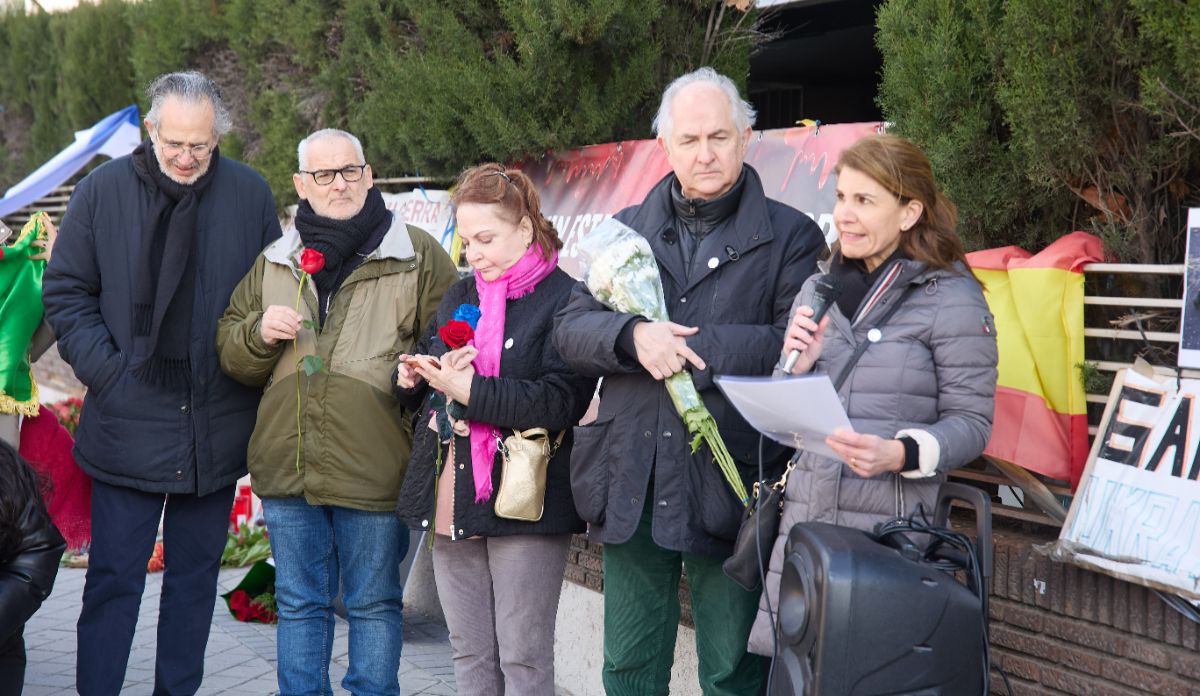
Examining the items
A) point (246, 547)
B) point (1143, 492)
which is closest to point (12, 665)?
point (1143, 492)

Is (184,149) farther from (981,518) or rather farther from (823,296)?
(981,518)

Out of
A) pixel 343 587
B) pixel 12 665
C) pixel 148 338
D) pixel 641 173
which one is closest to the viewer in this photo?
pixel 12 665

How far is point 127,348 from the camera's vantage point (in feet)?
13.4

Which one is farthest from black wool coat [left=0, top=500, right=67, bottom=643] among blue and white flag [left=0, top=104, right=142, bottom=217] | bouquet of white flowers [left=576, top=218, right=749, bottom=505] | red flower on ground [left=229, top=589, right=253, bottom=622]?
→ blue and white flag [left=0, top=104, right=142, bottom=217]

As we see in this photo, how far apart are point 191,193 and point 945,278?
8.27ft

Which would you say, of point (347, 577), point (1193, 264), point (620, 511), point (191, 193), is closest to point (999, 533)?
point (1193, 264)

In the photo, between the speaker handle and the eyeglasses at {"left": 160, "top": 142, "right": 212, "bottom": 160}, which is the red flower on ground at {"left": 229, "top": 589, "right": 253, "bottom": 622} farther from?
the speaker handle

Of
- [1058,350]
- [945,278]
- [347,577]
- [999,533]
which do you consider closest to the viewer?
[945,278]

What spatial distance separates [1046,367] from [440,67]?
3428 mm

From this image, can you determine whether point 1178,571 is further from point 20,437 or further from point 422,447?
point 20,437

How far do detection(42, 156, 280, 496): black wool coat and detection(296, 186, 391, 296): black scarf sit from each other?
1.53 ft

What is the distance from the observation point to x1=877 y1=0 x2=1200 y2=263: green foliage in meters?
3.17

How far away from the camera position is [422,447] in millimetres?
3633

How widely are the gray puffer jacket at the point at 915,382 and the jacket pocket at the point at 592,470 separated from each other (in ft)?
2.00
